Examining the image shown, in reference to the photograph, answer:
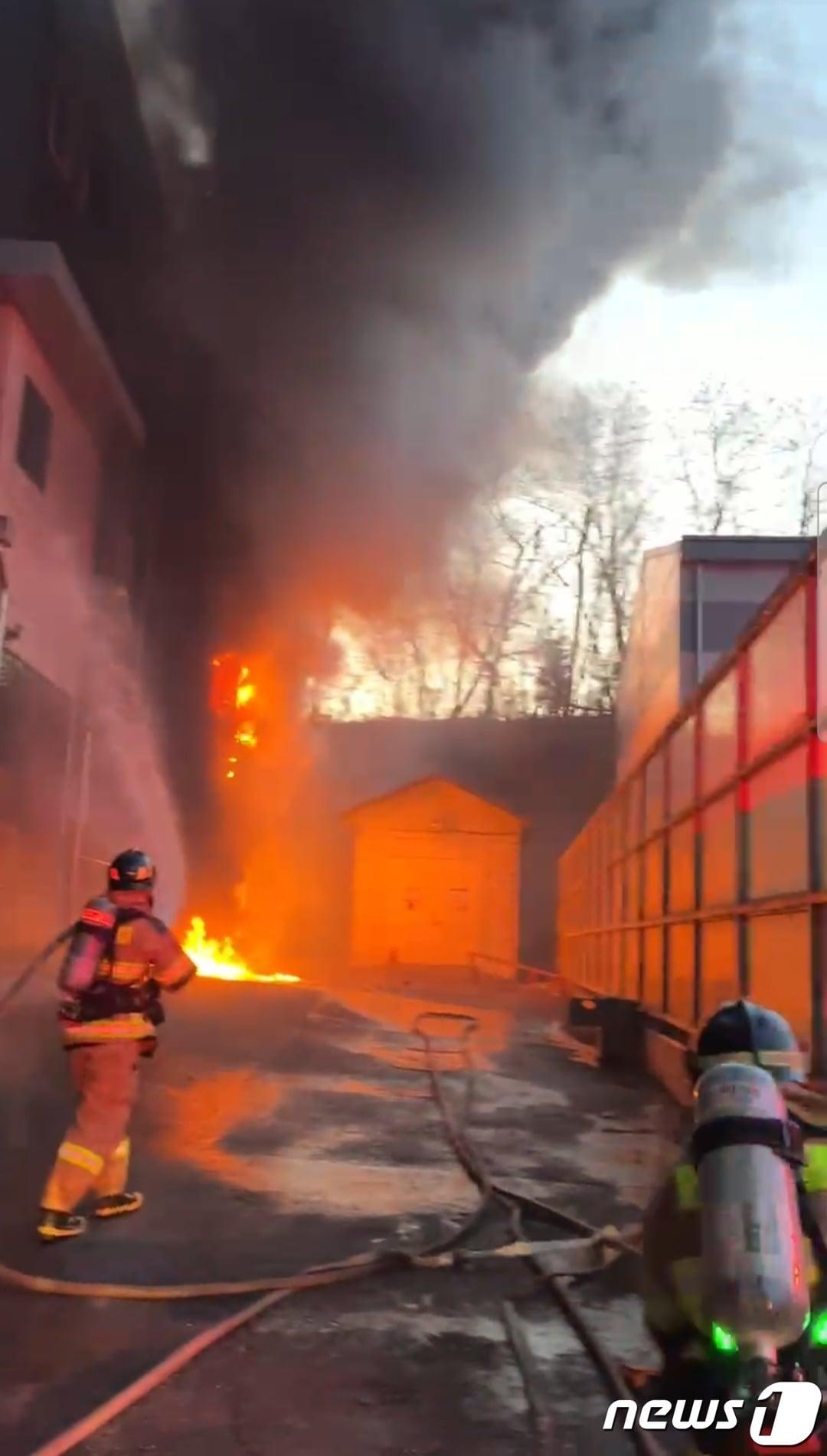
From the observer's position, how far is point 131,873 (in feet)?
15.2

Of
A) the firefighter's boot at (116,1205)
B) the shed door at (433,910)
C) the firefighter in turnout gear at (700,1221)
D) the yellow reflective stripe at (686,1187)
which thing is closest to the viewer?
the firefighter in turnout gear at (700,1221)

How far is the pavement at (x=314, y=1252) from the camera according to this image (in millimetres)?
2633

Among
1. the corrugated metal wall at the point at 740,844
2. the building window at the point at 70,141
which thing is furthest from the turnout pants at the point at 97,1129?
the building window at the point at 70,141

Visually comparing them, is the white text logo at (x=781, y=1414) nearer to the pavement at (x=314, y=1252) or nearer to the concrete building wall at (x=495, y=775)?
the pavement at (x=314, y=1252)

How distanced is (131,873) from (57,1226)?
4.17 feet

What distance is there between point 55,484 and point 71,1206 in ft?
27.3

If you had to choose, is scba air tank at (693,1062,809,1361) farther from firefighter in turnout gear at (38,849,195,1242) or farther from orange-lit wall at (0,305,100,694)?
orange-lit wall at (0,305,100,694)

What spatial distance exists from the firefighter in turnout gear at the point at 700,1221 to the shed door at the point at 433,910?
2017 centimetres

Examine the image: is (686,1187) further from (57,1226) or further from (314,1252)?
(57,1226)

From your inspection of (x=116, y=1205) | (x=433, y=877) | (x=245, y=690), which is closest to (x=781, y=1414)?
(x=116, y=1205)

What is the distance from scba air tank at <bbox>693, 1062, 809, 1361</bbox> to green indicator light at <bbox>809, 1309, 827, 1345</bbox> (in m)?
0.07

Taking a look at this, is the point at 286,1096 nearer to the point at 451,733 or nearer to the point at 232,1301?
the point at 232,1301

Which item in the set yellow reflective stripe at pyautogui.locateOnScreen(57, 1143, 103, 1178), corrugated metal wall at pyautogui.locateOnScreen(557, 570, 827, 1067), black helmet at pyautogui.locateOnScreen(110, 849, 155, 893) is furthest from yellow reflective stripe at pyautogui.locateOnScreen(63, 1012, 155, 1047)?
corrugated metal wall at pyautogui.locateOnScreen(557, 570, 827, 1067)

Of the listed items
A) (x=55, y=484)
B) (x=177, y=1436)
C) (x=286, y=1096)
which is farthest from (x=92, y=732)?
(x=177, y=1436)
